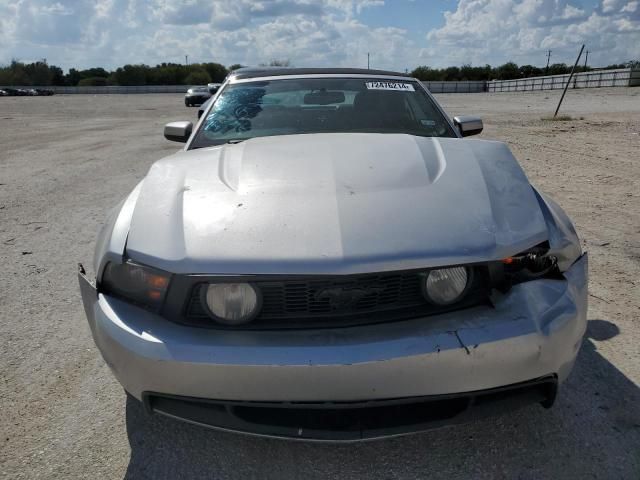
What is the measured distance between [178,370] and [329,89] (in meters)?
2.31

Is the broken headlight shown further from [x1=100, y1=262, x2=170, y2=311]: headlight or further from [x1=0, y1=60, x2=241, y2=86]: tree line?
[x1=0, y1=60, x2=241, y2=86]: tree line

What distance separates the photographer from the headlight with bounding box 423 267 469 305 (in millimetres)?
1775

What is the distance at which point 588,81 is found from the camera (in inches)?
1718

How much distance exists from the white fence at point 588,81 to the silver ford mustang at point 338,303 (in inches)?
1455

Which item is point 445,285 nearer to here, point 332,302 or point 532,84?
point 332,302

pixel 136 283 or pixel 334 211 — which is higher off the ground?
pixel 334 211

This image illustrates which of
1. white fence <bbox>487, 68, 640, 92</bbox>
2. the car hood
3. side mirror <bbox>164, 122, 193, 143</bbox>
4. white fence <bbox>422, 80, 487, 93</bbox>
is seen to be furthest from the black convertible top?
white fence <bbox>422, 80, 487, 93</bbox>

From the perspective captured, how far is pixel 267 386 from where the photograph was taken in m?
1.60

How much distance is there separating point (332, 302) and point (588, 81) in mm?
49283

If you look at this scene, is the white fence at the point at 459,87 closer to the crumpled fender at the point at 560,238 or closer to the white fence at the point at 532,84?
the white fence at the point at 532,84

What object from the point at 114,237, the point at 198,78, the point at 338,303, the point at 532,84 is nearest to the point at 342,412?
the point at 338,303

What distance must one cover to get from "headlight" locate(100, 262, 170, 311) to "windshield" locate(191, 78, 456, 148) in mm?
1256

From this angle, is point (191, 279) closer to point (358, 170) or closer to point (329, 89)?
point (358, 170)

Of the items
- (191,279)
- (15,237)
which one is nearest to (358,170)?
(191,279)
